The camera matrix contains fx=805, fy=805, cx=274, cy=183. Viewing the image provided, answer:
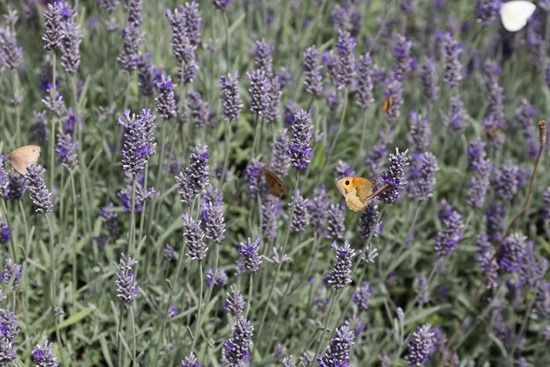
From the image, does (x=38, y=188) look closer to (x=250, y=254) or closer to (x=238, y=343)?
(x=250, y=254)

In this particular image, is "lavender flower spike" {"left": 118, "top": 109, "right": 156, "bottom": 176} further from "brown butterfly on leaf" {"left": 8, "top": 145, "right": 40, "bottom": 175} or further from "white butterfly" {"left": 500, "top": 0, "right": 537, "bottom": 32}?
"white butterfly" {"left": 500, "top": 0, "right": 537, "bottom": 32}

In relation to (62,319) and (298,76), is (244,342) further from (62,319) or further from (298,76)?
(298,76)

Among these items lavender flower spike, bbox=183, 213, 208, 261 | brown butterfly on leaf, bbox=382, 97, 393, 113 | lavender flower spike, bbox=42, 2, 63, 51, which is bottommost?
lavender flower spike, bbox=183, 213, 208, 261

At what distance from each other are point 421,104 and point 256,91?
2233 mm

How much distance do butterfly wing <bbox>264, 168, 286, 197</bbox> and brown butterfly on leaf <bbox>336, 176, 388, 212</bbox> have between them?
57cm

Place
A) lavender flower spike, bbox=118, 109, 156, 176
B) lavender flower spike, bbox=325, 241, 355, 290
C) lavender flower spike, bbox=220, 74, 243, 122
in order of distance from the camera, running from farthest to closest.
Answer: lavender flower spike, bbox=220, 74, 243, 122, lavender flower spike, bbox=325, 241, 355, 290, lavender flower spike, bbox=118, 109, 156, 176

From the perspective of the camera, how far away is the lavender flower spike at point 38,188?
266 cm

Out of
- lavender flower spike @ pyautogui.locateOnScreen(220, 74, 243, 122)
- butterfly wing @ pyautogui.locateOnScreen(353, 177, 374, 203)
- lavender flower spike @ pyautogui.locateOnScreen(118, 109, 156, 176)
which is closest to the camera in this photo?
lavender flower spike @ pyautogui.locateOnScreen(118, 109, 156, 176)

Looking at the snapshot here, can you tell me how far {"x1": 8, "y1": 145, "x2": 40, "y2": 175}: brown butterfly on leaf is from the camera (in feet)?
9.04

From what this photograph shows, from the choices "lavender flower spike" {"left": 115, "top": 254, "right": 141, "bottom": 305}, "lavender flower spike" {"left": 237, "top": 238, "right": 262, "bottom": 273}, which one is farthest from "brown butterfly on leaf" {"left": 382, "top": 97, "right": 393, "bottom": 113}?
"lavender flower spike" {"left": 115, "top": 254, "right": 141, "bottom": 305}

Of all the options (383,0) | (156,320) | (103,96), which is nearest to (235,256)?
(156,320)

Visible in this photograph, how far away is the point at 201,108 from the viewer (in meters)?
3.51

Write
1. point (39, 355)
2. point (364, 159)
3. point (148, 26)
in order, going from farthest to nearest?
1. point (148, 26)
2. point (364, 159)
3. point (39, 355)

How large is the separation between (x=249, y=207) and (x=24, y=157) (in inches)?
59.9
